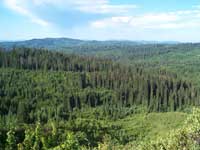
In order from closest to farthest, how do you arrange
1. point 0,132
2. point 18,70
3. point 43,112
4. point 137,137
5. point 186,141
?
point 186,141 < point 0,132 < point 137,137 < point 43,112 < point 18,70

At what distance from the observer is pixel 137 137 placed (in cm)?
10625

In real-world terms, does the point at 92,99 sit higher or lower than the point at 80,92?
lower

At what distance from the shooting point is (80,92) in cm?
15788

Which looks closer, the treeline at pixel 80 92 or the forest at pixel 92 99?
the forest at pixel 92 99

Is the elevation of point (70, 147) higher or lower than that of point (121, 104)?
higher

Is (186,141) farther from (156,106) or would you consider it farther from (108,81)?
(108,81)

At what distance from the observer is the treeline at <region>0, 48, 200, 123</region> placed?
13812cm

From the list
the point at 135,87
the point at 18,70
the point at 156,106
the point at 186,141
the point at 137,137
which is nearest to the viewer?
the point at 186,141

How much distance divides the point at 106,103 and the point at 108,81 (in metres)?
21.4

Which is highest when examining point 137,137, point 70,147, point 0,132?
point 70,147

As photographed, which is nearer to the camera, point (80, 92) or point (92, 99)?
point (92, 99)

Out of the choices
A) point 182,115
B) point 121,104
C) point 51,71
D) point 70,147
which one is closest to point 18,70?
point 51,71

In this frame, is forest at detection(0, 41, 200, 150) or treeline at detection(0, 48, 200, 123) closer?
forest at detection(0, 41, 200, 150)

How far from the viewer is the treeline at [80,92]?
138125 millimetres
